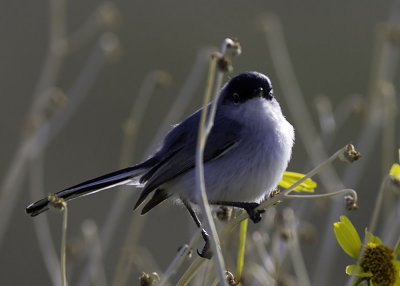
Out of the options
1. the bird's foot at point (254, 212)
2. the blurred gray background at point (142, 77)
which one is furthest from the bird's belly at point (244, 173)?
the blurred gray background at point (142, 77)

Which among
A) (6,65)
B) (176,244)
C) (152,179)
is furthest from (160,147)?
(6,65)

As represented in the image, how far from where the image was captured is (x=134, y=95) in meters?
10.8

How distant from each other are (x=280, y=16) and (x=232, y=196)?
31.0 ft

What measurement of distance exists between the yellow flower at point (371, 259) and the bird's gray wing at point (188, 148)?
120 centimetres

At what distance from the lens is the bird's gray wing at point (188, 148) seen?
3.70 metres

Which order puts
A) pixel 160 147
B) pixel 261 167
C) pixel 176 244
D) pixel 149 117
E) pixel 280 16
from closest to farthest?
pixel 261 167, pixel 160 147, pixel 176 244, pixel 149 117, pixel 280 16

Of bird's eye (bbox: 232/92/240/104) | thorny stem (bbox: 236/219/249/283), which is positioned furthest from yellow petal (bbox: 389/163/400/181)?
bird's eye (bbox: 232/92/240/104)

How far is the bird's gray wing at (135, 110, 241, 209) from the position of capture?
12.1 feet

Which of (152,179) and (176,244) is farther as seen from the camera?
(176,244)

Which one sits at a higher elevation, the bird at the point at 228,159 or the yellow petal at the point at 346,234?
the bird at the point at 228,159

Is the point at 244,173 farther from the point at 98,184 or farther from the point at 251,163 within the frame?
the point at 98,184

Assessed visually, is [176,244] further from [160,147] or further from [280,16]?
[280,16]

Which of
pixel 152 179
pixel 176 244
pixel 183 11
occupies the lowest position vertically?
pixel 176 244

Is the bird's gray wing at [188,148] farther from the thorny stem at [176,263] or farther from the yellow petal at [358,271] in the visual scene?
the yellow petal at [358,271]
